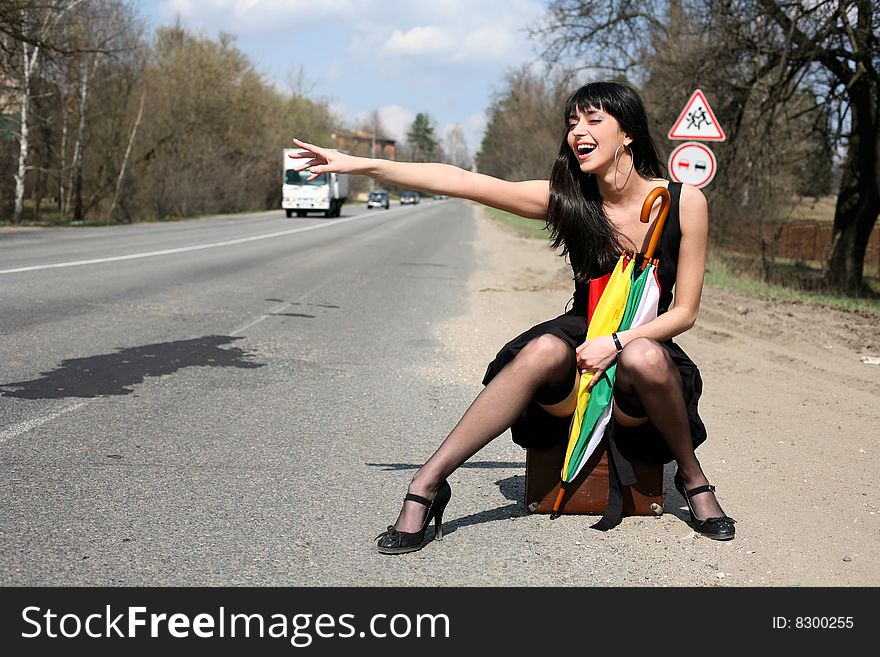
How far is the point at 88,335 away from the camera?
8.02m

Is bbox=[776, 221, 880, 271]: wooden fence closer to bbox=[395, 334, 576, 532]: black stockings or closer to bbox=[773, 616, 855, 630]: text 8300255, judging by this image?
bbox=[395, 334, 576, 532]: black stockings

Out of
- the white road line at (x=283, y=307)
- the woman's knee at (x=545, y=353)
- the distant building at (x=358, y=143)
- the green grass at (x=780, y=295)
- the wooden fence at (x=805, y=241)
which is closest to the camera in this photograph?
the woman's knee at (x=545, y=353)

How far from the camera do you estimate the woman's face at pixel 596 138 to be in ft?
12.0

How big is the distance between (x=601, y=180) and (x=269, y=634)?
2.17 meters

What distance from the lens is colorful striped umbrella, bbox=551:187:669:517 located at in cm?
359

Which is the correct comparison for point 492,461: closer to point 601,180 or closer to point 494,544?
point 494,544

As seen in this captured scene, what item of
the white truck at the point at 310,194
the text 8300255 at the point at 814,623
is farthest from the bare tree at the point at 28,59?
the text 8300255 at the point at 814,623

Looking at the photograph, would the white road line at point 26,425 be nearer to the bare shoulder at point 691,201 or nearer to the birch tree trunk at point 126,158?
the bare shoulder at point 691,201

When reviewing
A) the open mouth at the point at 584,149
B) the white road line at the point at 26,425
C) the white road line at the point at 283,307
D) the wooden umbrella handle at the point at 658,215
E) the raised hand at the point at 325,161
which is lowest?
the white road line at the point at 283,307

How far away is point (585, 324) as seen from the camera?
3.69 meters

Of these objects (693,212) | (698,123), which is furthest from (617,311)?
(698,123)

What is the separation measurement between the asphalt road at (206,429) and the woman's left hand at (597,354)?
995mm

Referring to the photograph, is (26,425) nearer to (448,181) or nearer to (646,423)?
(448,181)

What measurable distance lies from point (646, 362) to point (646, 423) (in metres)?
0.35
